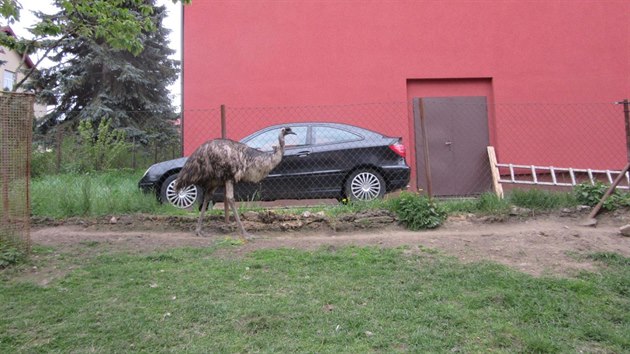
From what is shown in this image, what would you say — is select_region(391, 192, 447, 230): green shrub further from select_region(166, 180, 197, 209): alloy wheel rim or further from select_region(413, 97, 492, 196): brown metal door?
select_region(413, 97, 492, 196): brown metal door

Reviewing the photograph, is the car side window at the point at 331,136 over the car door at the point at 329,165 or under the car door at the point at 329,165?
over

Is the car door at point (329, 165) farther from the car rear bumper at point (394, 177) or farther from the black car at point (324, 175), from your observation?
the car rear bumper at point (394, 177)

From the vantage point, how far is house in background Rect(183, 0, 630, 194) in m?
10.4

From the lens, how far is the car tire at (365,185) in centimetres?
750

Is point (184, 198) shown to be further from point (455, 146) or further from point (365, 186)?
point (455, 146)

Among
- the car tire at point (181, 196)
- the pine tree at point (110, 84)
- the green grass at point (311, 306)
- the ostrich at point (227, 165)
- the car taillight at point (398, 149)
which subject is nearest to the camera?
the green grass at point (311, 306)

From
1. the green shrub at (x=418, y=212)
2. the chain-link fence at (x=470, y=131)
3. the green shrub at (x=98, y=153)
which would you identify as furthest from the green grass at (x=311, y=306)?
the green shrub at (x=98, y=153)

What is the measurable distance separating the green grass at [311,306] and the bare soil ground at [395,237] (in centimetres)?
36

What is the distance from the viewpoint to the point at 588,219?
20.7 ft

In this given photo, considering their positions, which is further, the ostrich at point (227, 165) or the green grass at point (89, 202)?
the green grass at point (89, 202)

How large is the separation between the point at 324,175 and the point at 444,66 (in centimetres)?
494

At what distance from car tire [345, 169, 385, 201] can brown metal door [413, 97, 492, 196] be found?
299 cm

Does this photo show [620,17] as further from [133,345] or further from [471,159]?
[133,345]

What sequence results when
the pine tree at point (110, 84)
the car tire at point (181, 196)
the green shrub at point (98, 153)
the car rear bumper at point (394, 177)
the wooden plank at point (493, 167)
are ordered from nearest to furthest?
1. the car tire at point (181, 196)
2. the car rear bumper at point (394, 177)
3. the wooden plank at point (493, 167)
4. the green shrub at point (98, 153)
5. the pine tree at point (110, 84)
